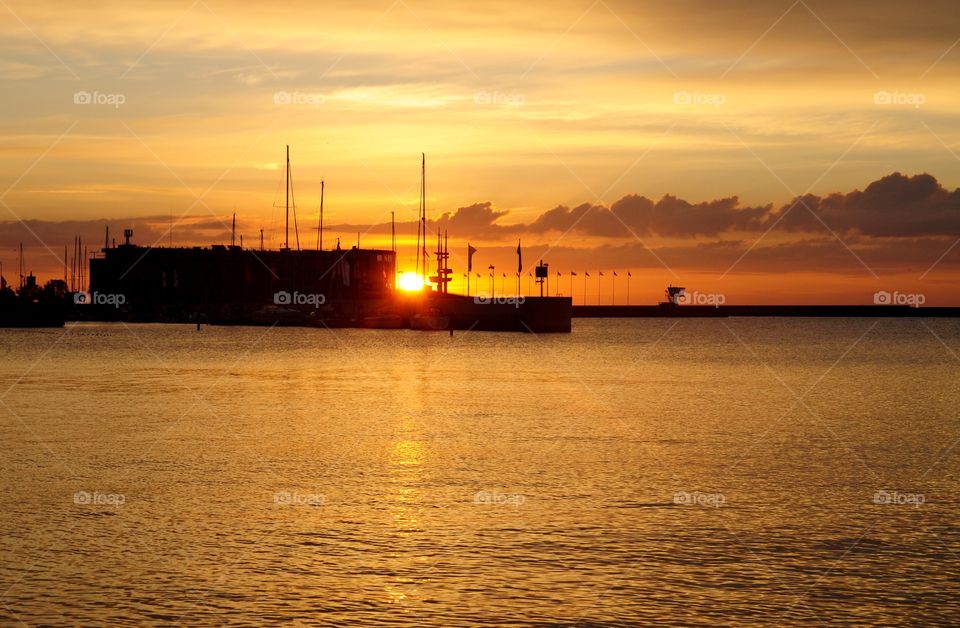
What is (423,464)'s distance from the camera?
145ft

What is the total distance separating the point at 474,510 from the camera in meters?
34.0

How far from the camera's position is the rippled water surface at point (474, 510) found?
949 inches

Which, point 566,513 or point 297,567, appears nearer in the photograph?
point 297,567

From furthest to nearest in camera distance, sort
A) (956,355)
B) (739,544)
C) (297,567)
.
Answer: (956,355) < (739,544) < (297,567)

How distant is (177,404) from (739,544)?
48800 mm

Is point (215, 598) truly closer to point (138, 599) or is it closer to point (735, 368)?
point (138, 599)

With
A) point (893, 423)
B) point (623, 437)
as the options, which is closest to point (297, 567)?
point (623, 437)

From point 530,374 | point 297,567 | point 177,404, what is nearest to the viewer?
point 297,567

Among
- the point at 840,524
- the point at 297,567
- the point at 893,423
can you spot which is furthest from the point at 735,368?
the point at 297,567

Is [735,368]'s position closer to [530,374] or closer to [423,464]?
[530,374]

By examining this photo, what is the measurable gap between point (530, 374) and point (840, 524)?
2821 inches

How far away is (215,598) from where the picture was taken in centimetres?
2423

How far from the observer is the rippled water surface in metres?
24.1

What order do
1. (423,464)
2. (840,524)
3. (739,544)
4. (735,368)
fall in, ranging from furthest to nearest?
1. (735,368)
2. (423,464)
3. (840,524)
4. (739,544)
